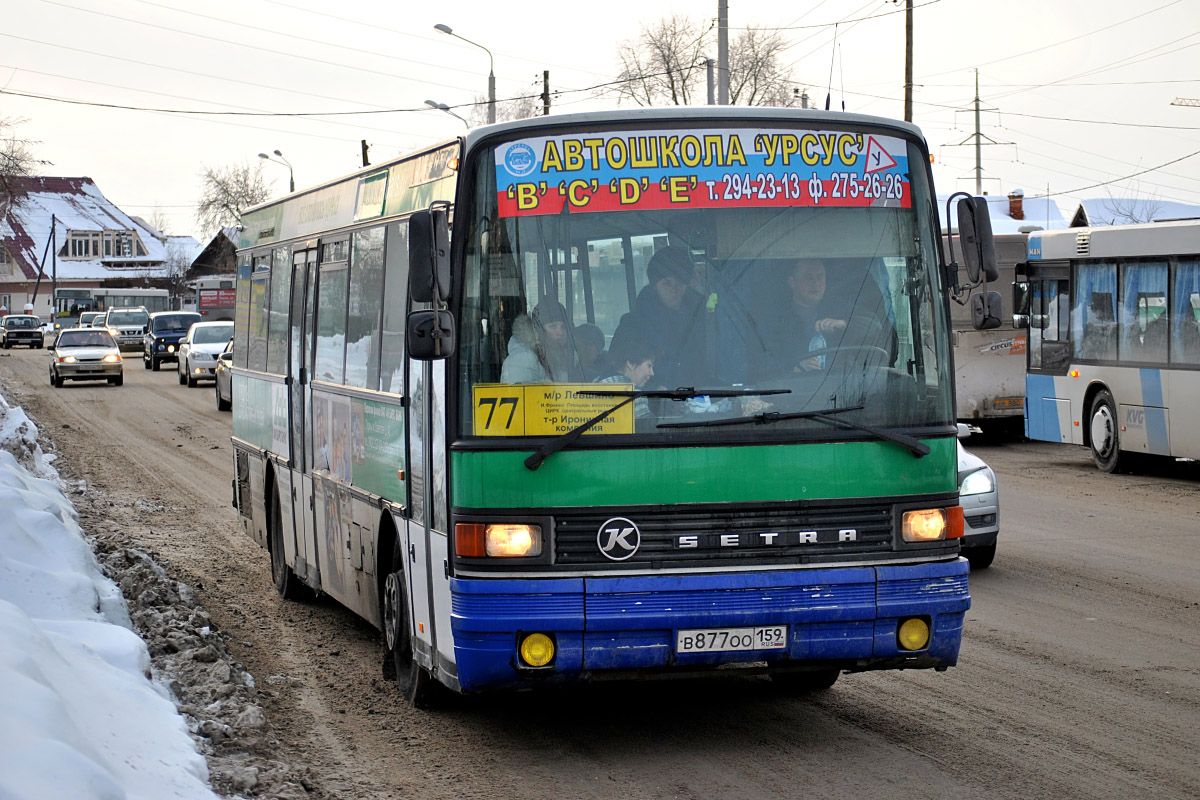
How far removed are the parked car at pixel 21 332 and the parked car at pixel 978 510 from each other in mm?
75049

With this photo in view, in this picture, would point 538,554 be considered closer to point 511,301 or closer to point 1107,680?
point 511,301

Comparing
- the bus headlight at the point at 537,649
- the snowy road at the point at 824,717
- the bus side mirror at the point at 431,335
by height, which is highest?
the bus side mirror at the point at 431,335

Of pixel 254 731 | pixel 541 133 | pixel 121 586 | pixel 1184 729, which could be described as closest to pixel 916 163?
pixel 541 133

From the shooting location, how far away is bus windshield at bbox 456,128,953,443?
6273 mm

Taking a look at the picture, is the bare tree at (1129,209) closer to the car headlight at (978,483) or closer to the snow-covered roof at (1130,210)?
the snow-covered roof at (1130,210)

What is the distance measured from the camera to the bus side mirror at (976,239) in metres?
6.93

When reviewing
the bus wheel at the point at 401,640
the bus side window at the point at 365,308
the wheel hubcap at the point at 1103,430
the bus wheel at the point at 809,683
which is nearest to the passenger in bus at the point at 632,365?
the bus wheel at the point at 401,640

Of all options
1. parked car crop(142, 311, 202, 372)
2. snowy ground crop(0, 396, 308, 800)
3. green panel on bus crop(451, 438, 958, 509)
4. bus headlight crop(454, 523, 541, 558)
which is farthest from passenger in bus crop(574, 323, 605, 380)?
parked car crop(142, 311, 202, 372)

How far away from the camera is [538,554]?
618 cm

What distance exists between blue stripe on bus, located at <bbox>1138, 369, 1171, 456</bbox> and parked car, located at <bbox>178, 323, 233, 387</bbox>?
2666cm

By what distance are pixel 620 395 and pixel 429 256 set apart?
3.26ft

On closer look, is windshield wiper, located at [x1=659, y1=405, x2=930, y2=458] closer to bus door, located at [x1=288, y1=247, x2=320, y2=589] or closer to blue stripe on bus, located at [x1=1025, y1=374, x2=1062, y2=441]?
bus door, located at [x1=288, y1=247, x2=320, y2=589]

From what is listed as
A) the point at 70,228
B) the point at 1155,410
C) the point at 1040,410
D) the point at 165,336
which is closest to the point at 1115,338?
the point at 1155,410

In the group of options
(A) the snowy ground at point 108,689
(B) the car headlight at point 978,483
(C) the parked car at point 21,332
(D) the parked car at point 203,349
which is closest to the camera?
(A) the snowy ground at point 108,689
